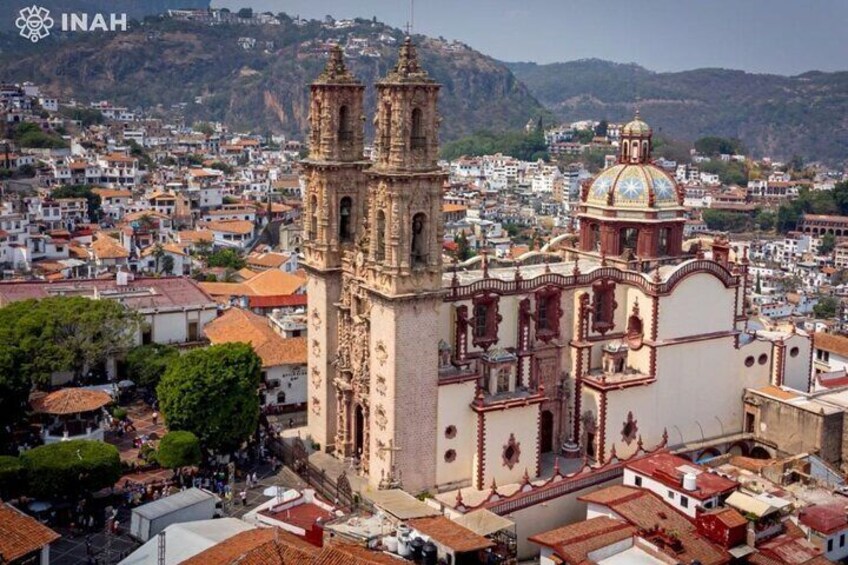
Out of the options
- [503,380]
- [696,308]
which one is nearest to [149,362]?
Answer: [503,380]

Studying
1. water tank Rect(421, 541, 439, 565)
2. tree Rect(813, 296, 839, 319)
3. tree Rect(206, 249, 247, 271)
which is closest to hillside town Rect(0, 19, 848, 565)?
water tank Rect(421, 541, 439, 565)

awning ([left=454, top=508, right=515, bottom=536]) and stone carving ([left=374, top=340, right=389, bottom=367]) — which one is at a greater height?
stone carving ([left=374, top=340, right=389, bottom=367])

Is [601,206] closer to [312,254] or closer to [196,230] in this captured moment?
[312,254]

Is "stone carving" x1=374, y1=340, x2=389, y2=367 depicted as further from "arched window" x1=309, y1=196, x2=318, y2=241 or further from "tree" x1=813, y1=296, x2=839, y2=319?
"tree" x1=813, y1=296, x2=839, y2=319

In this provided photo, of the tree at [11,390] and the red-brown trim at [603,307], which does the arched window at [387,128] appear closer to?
the red-brown trim at [603,307]

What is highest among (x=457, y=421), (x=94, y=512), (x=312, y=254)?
(x=312, y=254)

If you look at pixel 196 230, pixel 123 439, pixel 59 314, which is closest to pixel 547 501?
pixel 123 439

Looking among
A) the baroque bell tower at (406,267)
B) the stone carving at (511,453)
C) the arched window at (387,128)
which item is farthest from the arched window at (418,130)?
the stone carving at (511,453)
